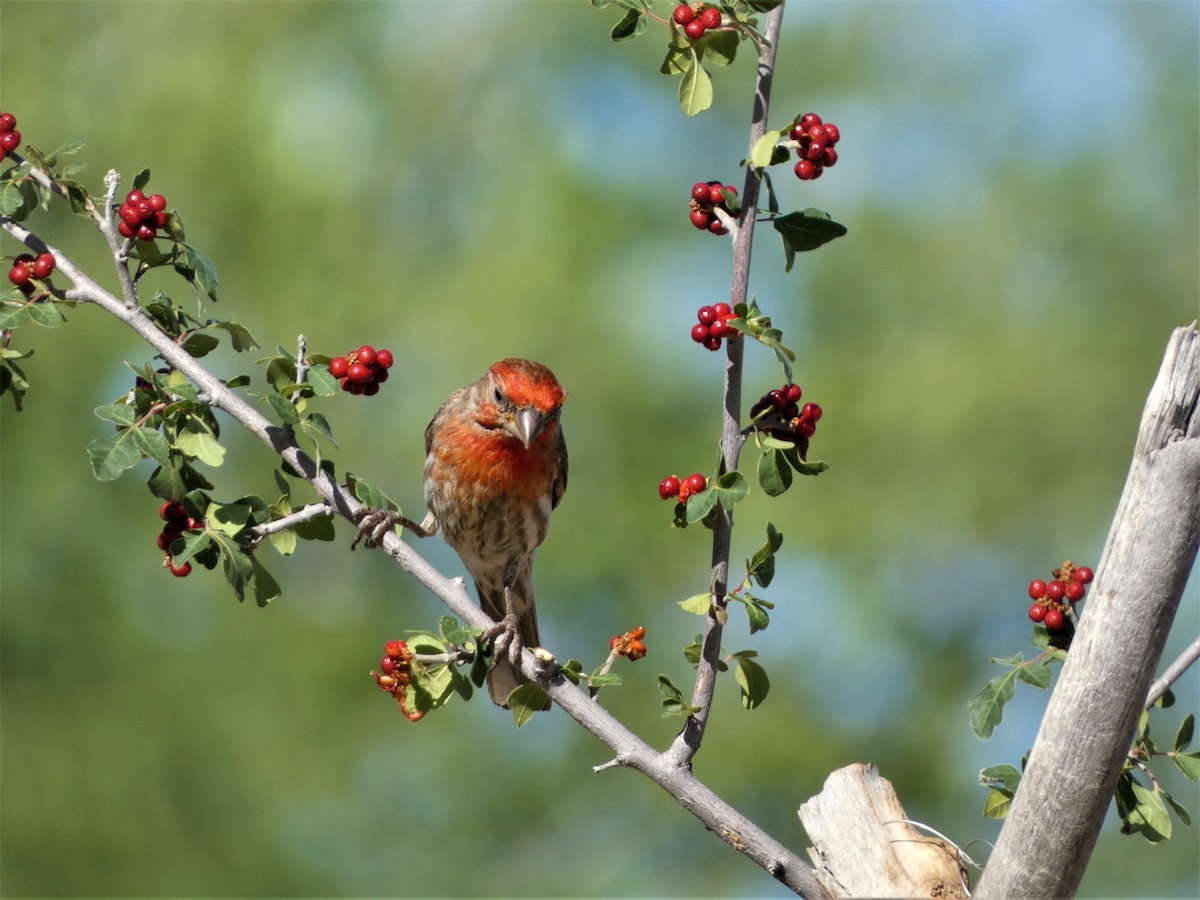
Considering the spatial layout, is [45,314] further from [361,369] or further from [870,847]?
[870,847]

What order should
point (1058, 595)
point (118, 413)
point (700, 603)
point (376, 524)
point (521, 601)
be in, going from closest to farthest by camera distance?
point (700, 603), point (118, 413), point (1058, 595), point (376, 524), point (521, 601)

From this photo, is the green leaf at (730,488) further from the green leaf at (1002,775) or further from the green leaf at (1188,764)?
the green leaf at (1188,764)

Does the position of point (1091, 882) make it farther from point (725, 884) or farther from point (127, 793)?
point (127, 793)

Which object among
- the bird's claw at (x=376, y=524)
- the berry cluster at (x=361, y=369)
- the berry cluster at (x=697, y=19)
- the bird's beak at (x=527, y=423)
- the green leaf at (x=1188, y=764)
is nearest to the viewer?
the berry cluster at (x=697, y=19)

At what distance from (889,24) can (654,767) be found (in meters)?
10.2

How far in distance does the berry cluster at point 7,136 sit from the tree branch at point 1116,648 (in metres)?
2.80

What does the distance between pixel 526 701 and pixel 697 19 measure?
167 cm

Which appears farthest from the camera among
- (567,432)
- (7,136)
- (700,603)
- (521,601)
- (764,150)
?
(567,432)

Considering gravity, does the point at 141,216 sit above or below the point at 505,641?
above

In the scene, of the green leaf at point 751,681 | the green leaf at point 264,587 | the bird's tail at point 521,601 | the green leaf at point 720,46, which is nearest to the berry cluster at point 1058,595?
the green leaf at point 751,681

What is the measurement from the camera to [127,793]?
9680 mm

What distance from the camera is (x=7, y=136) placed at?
3205 millimetres

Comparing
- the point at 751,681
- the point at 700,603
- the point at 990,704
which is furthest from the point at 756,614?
the point at 990,704

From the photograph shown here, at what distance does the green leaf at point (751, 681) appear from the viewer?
2.92 m
